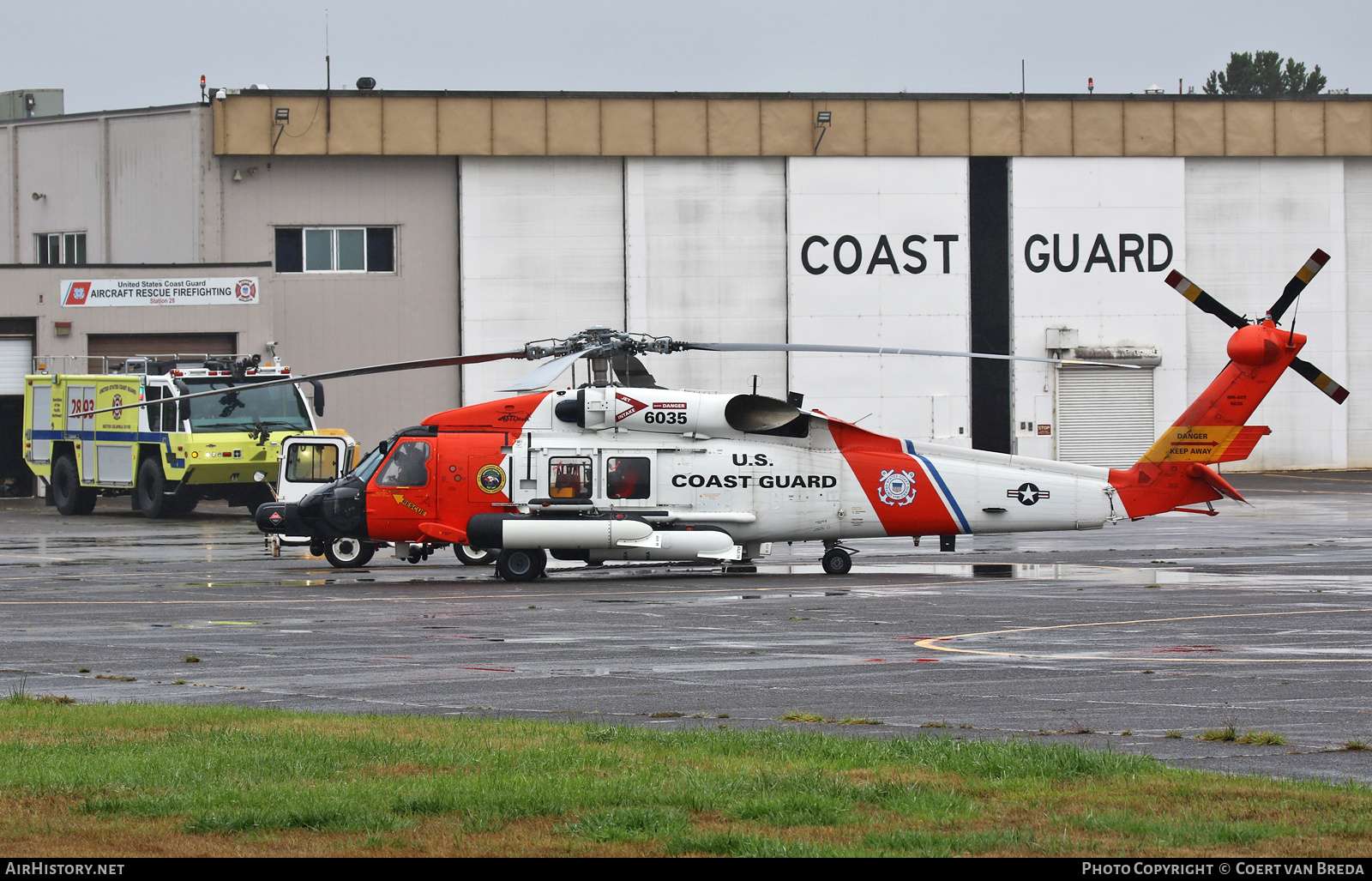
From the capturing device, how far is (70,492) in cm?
3588

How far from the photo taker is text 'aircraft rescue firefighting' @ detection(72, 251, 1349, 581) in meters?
21.9

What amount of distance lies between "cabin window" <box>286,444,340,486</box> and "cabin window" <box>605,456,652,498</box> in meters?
8.39

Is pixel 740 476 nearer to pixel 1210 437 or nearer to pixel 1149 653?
pixel 1210 437

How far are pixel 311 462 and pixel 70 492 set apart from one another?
10.3 m

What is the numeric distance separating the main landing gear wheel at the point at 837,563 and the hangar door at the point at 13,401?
27.5m

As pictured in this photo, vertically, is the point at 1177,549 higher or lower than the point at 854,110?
lower

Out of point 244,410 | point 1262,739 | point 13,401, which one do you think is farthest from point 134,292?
point 1262,739

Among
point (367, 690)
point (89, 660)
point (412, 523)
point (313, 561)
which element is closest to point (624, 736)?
point (367, 690)

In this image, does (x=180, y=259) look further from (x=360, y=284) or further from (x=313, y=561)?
(x=313, y=561)

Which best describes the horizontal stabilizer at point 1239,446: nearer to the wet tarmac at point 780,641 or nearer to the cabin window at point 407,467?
the wet tarmac at point 780,641

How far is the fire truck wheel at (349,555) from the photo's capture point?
24.0 metres

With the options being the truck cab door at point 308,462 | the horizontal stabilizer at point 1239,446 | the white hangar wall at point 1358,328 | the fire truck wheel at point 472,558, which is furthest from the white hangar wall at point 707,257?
the horizontal stabilizer at point 1239,446

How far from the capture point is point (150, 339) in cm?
4194
